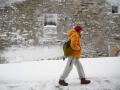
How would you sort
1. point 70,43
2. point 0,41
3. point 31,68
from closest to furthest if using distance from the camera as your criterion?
point 70,43 < point 31,68 < point 0,41

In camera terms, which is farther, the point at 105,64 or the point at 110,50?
the point at 110,50

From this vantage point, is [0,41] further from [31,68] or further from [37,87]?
[37,87]

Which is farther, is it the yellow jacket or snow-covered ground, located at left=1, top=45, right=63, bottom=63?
snow-covered ground, located at left=1, top=45, right=63, bottom=63

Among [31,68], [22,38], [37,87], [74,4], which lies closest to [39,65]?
[31,68]

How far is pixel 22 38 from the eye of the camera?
42.9ft

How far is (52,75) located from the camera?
8219mm

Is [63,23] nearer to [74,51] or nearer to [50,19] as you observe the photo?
[50,19]

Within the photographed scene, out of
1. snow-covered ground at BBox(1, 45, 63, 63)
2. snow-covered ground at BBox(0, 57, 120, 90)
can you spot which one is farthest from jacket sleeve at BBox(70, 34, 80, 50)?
snow-covered ground at BBox(1, 45, 63, 63)

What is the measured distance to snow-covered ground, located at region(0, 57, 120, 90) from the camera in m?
7.33

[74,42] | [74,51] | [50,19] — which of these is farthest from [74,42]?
[50,19]

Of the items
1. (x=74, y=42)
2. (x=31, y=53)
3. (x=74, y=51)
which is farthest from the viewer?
(x=31, y=53)

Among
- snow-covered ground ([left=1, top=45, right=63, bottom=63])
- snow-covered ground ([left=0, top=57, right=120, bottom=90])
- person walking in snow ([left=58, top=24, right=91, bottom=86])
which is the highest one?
person walking in snow ([left=58, top=24, right=91, bottom=86])

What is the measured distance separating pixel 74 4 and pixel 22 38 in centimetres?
274

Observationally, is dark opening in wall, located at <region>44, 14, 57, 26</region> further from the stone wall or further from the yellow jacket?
the yellow jacket
